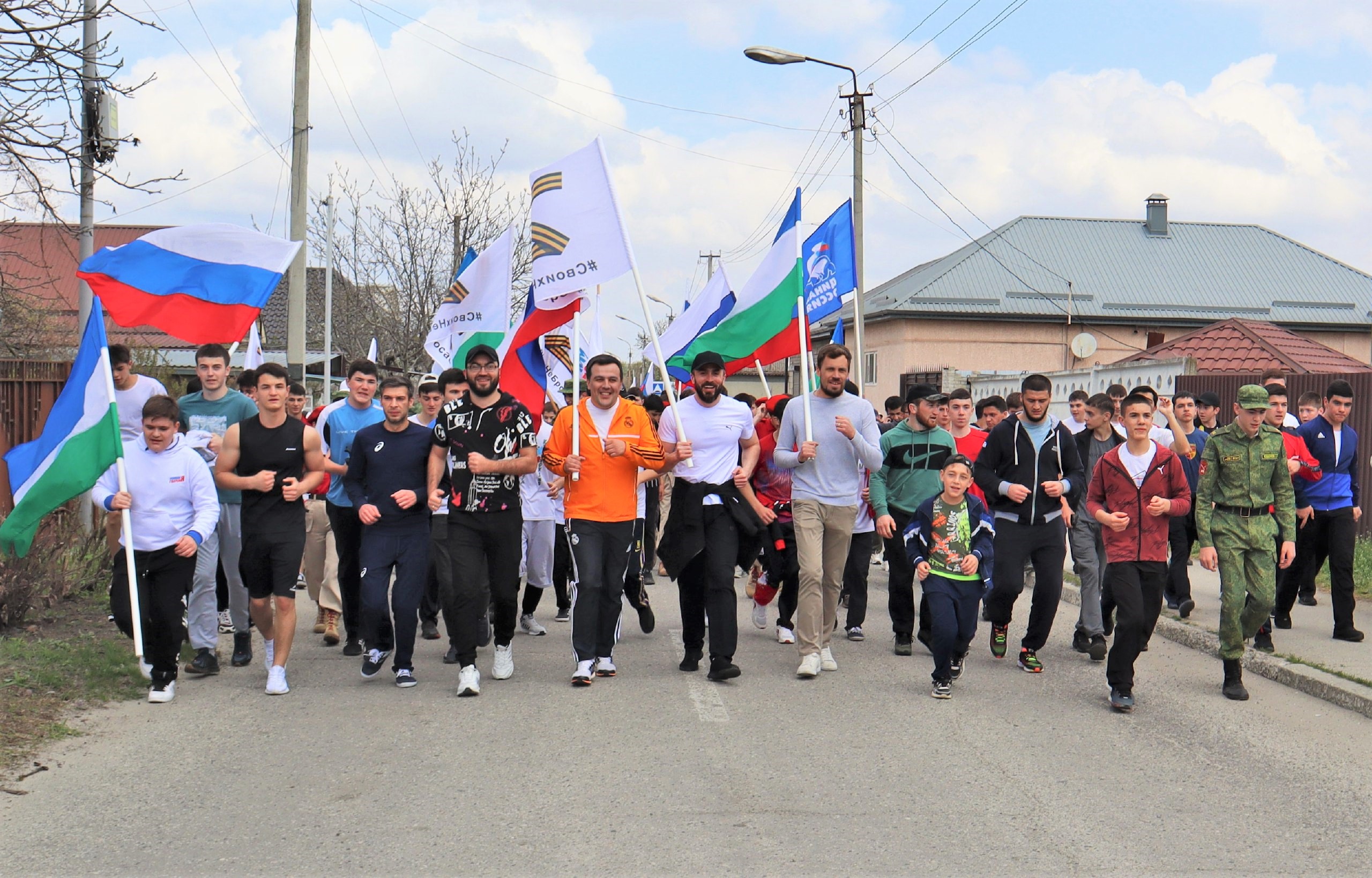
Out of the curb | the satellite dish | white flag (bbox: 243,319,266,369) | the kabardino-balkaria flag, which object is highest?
the satellite dish

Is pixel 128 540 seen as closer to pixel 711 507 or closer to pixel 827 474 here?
pixel 711 507

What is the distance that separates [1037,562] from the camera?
8.63 m

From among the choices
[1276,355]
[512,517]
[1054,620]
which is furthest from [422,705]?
[1276,355]

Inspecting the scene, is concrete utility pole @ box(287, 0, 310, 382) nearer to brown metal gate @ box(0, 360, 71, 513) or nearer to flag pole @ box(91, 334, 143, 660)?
brown metal gate @ box(0, 360, 71, 513)

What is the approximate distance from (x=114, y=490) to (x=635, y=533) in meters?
3.04

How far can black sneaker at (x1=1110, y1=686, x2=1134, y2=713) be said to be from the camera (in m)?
7.34

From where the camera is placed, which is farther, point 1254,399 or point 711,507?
point 711,507

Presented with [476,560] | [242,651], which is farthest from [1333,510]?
[242,651]

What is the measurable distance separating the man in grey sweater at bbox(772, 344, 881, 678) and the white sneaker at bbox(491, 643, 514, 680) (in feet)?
6.02

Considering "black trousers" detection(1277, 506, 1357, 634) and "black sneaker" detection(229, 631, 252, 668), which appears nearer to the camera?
"black sneaker" detection(229, 631, 252, 668)

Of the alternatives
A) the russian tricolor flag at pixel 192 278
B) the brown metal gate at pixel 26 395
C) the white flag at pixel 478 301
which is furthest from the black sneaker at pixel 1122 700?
the brown metal gate at pixel 26 395

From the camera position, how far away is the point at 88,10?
419 inches

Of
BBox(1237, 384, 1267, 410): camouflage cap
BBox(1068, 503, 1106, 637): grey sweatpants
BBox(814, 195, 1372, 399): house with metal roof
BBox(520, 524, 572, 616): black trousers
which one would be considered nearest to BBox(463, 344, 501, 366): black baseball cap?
BBox(520, 524, 572, 616): black trousers

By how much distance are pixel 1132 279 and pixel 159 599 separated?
4200cm
